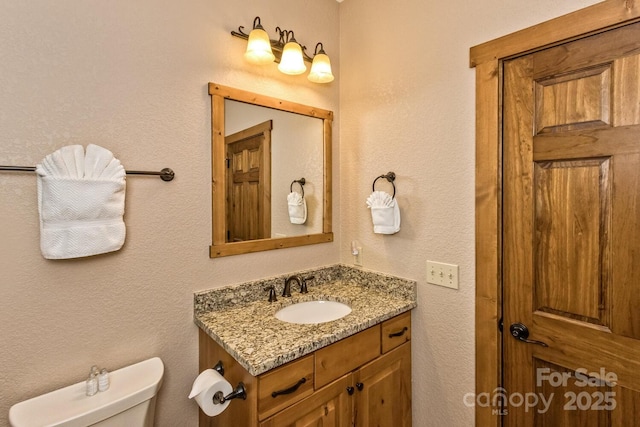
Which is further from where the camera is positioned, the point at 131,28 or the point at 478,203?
the point at 478,203

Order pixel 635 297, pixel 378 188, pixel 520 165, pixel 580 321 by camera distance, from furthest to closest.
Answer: pixel 378 188, pixel 520 165, pixel 580 321, pixel 635 297

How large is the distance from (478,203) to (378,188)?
22.2 inches

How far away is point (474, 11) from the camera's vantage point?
4.50 ft

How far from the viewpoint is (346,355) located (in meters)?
1.31

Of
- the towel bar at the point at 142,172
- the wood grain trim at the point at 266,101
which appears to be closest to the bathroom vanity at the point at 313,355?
the towel bar at the point at 142,172

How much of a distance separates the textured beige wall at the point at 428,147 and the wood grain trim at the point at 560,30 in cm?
5

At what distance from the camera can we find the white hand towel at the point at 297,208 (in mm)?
1802

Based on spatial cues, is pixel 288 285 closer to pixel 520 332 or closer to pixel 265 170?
pixel 265 170

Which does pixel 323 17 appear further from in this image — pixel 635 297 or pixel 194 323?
pixel 635 297

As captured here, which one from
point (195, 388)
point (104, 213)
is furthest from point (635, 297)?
point (104, 213)

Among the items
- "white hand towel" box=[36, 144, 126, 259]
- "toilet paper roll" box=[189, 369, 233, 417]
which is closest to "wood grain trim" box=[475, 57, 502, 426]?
"toilet paper roll" box=[189, 369, 233, 417]

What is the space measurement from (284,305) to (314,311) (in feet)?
0.58

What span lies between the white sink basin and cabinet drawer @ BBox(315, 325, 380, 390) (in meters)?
0.20

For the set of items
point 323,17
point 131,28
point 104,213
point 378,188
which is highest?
point 323,17
